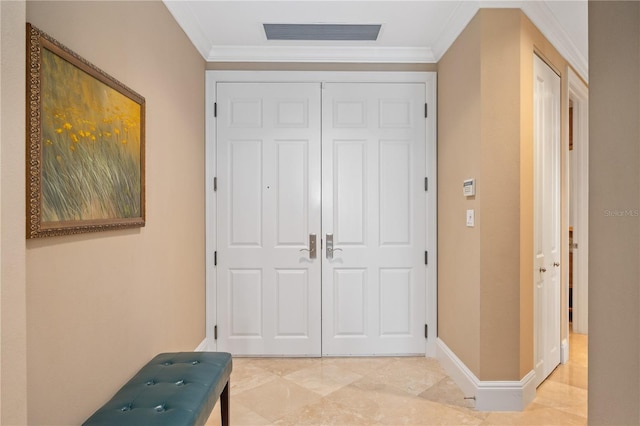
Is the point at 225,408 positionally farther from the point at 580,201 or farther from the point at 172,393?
the point at 580,201

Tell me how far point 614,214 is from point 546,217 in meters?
1.52

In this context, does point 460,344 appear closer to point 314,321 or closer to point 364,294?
point 364,294

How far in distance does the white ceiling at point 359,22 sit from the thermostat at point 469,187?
1.11m

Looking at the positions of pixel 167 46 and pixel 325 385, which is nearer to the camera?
pixel 167 46

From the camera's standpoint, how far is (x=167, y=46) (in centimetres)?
233

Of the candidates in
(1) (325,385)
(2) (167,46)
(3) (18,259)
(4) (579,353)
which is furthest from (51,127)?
(4) (579,353)

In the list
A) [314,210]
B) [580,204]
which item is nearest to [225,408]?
[314,210]

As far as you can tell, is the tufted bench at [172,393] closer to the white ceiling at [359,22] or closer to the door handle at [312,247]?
the door handle at [312,247]

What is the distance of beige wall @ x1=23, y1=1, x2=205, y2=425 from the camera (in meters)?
1.27

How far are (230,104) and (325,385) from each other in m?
2.42

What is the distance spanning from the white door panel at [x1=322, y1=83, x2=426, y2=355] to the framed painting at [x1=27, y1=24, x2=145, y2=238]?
1.74 metres

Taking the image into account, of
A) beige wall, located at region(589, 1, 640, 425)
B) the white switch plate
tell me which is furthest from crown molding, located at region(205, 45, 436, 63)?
beige wall, located at region(589, 1, 640, 425)

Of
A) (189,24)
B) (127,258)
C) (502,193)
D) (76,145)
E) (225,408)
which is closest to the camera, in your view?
(76,145)

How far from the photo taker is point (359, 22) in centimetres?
270
